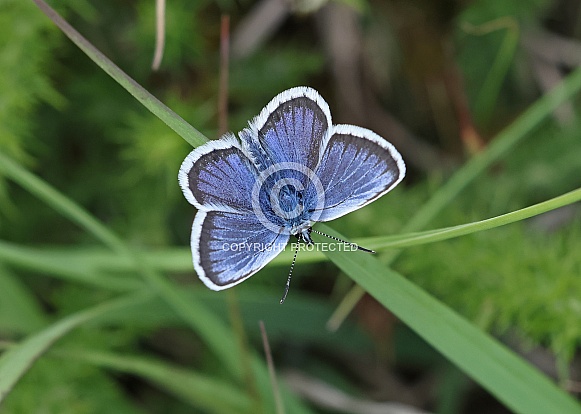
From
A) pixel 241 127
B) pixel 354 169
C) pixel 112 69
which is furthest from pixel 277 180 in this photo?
pixel 241 127

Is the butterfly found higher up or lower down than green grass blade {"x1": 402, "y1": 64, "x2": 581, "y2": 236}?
lower down

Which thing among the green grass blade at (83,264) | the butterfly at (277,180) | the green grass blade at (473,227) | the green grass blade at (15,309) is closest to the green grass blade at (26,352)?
the green grass blade at (83,264)

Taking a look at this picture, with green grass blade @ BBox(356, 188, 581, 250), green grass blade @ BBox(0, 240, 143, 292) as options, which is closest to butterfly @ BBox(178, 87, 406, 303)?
green grass blade @ BBox(356, 188, 581, 250)

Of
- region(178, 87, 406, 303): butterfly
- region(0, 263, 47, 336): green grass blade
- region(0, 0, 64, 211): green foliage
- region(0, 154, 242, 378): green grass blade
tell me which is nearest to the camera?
region(178, 87, 406, 303): butterfly

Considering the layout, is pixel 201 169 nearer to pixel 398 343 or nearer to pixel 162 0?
pixel 162 0

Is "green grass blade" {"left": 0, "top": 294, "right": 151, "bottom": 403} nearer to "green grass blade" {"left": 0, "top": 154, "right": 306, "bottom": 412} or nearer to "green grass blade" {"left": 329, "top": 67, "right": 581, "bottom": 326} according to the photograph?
"green grass blade" {"left": 0, "top": 154, "right": 306, "bottom": 412}

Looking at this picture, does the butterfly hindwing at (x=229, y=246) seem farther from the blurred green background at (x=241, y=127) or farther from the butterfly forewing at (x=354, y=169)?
the blurred green background at (x=241, y=127)

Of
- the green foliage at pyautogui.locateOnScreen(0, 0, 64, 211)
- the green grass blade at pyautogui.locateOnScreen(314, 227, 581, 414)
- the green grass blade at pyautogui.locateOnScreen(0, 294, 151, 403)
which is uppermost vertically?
the green foliage at pyautogui.locateOnScreen(0, 0, 64, 211)
